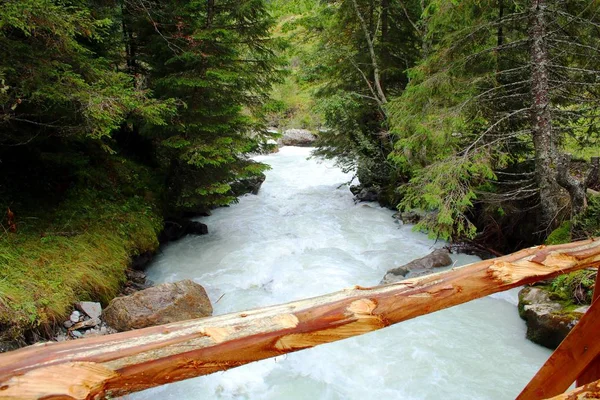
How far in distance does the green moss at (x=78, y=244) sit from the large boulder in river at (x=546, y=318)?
6304 mm

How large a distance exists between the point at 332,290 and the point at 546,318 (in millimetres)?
3226

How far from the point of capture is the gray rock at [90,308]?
4.88m

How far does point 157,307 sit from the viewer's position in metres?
5.16

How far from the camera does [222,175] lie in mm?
8453

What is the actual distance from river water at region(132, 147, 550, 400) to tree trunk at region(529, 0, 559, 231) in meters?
1.83

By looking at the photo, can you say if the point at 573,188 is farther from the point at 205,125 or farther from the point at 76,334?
the point at 76,334

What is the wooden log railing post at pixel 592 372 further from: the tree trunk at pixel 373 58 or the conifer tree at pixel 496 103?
the tree trunk at pixel 373 58

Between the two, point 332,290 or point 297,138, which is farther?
point 297,138

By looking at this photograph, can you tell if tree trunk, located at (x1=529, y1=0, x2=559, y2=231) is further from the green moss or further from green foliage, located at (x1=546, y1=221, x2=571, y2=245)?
the green moss

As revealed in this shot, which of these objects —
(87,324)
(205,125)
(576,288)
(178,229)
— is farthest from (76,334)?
(576,288)

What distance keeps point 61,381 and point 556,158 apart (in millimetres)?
7017

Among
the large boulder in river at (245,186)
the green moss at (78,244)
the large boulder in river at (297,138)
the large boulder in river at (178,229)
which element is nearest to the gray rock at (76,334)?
the green moss at (78,244)

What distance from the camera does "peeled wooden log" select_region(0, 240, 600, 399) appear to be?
1.05m

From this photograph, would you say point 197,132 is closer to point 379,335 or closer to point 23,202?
point 23,202
